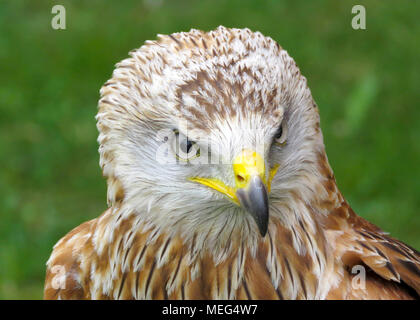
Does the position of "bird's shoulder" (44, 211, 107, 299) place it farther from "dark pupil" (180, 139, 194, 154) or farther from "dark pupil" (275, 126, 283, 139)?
"dark pupil" (275, 126, 283, 139)

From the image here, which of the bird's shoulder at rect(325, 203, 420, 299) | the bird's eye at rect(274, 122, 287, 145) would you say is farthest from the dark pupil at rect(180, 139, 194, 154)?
the bird's shoulder at rect(325, 203, 420, 299)

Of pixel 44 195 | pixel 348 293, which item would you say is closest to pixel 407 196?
pixel 44 195

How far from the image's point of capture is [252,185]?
271 centimetres

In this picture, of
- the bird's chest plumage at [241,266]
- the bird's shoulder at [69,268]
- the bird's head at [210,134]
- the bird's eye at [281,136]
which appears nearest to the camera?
the bird's head at [210,134]

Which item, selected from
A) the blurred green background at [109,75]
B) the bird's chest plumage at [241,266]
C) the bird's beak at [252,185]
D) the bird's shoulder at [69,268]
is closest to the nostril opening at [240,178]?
the bird's beak at [252,185]

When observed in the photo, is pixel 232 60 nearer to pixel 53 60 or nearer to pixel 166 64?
pixel 166 64

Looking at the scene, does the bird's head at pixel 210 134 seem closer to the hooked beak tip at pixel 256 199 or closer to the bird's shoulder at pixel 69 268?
the hooked beak tip at pixel 256 199

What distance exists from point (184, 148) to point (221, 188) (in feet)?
0.69

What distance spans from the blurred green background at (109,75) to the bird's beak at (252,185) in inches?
146

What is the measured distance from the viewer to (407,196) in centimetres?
679

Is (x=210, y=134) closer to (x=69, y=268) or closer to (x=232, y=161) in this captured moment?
(x=232, y=161)

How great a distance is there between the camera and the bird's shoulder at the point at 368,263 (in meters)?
3.16

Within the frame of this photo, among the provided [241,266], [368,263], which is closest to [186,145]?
[241,266]

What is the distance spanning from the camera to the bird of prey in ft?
9.33
